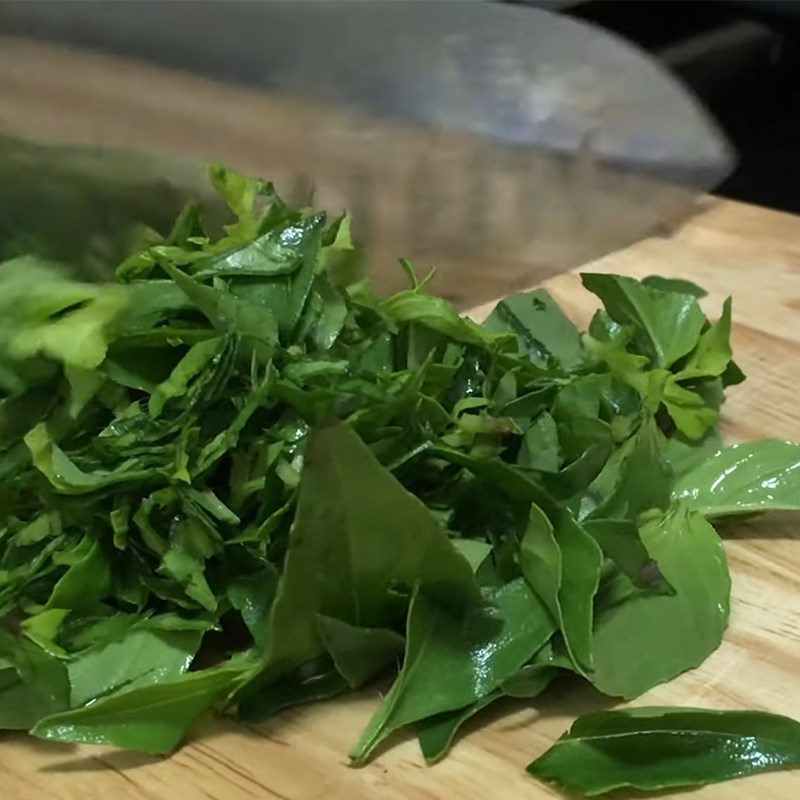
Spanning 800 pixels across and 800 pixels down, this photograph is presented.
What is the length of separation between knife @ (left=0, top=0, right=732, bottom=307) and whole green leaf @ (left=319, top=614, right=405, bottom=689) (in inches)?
19.2

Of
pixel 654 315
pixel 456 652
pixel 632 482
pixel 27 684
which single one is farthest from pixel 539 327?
pixel 27 684

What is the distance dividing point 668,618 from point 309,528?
0.63 ft

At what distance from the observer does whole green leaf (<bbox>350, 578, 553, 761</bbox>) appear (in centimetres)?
53

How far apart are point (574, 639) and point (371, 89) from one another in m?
0.72

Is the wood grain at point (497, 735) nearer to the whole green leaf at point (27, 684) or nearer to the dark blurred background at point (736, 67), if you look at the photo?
the whole green leaf at point (27, 684)

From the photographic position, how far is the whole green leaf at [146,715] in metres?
0.52

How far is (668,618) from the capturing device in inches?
22.9

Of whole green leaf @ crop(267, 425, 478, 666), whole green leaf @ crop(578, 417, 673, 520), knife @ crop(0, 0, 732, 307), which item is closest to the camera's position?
whole green leaf @ crop(267, 425, 478, 666)

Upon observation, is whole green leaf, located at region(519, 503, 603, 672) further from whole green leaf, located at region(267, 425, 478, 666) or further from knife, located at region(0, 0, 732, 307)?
knife, located at region(0, 0, 732, 307)

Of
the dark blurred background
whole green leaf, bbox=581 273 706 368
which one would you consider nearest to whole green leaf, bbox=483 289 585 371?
whole green leaf, bbox=581 273 706 368

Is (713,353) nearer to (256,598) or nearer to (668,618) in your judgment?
(668,618)

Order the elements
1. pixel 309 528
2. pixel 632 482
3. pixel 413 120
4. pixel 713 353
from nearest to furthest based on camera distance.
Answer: pixel 309 528
pixel 632 482
pixel 713 353
pixel 413 120

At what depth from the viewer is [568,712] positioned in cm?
56

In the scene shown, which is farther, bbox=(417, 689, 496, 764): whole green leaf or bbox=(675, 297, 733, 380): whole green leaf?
bbox=(675, 297, 733, 380): whole green leaf
